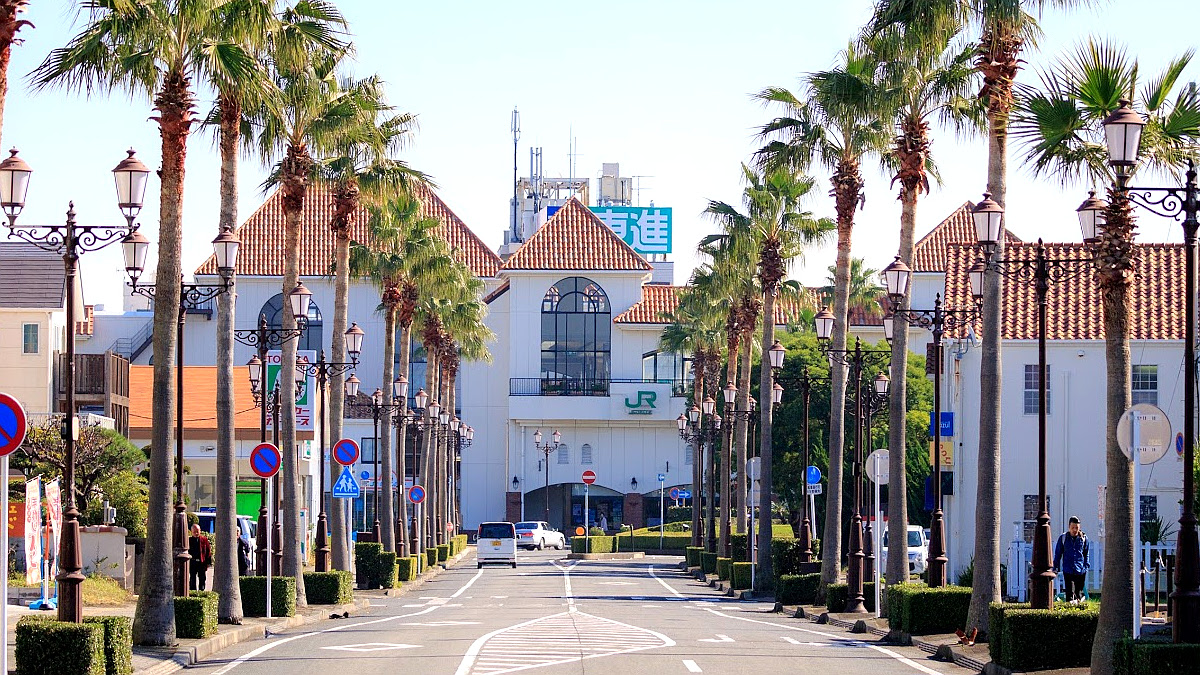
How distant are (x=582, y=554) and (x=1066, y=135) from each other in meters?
61.8

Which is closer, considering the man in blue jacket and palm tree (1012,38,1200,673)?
palm tree (1012,38,1200,673)

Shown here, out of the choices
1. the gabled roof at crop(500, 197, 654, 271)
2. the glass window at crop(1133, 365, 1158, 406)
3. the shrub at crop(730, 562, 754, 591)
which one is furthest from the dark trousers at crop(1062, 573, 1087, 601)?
the gabled roof at crop(500, 197, 654, 271)

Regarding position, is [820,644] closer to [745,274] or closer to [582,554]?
[745,274]

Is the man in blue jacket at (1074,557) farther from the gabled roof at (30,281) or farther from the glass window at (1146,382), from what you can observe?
the gabled roof at (30,281)

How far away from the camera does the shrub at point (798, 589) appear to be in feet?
120

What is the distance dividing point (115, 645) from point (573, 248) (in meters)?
81.7

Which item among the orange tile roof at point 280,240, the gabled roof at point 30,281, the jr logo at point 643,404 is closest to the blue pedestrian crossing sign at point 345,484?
the gabled roof at point 30,281

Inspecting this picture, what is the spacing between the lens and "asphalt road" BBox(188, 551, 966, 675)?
1942 centimetres

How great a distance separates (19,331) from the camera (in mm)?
55531

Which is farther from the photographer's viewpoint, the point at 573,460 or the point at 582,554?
the point at 573,460

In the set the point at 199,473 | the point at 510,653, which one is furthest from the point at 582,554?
the point at 510,653

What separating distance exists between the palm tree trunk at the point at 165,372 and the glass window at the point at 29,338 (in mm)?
36078

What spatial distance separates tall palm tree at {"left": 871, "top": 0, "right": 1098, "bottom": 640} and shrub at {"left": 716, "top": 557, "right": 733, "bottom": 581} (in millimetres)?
26159

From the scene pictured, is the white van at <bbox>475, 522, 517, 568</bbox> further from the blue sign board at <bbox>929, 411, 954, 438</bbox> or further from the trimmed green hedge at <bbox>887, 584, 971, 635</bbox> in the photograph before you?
the trimmed green hedge at <bbox>887, 584, 971, 635</bbox>
